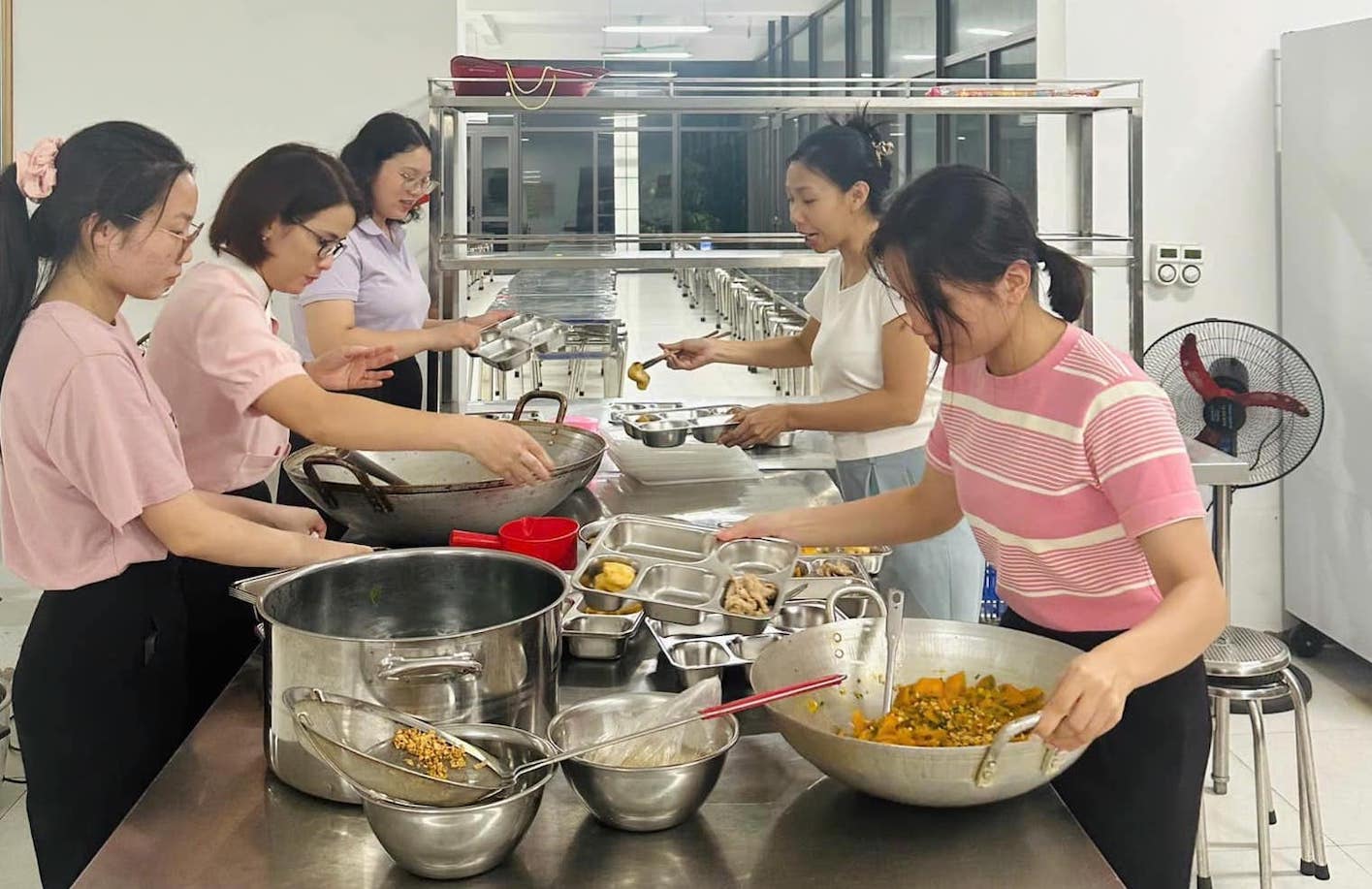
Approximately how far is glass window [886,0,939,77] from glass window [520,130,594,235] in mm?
4307

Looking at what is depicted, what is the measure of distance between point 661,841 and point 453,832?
207 millimetres

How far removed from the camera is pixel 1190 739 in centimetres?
153

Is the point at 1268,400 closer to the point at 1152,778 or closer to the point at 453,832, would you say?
the point at 1152,778

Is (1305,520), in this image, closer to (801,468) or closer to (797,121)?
(801,468)

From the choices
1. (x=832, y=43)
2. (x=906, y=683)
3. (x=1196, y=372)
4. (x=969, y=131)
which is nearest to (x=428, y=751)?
(x=906, y=683)

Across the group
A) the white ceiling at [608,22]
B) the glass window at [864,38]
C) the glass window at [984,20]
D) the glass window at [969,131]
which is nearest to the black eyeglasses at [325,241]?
the glass window at [984,20]

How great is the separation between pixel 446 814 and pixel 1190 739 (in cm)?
94

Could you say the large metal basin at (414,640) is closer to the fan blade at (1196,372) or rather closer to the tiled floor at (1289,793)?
the tiled floor at (1289,793)

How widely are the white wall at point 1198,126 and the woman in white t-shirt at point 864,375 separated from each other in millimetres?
1619

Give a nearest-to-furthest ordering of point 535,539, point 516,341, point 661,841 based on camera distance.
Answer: point 661,841, point 535,539, point 516,341

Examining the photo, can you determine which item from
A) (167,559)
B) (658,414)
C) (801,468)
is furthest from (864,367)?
(167,559)

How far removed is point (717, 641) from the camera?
156cm

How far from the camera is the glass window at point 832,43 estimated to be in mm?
9727

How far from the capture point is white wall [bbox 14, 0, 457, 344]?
3.96 m
